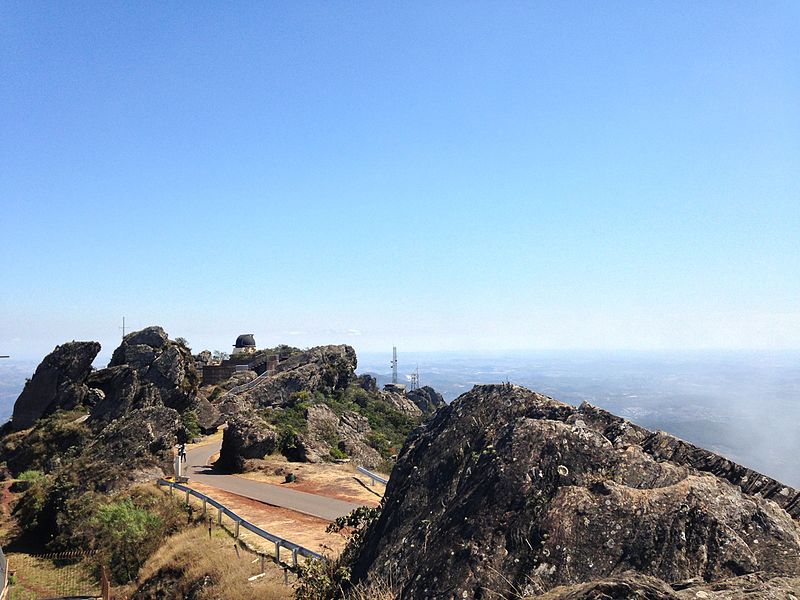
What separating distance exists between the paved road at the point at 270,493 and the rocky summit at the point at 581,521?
12244mm

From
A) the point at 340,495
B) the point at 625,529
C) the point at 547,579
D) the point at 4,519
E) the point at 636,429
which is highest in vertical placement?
the point at 636,429

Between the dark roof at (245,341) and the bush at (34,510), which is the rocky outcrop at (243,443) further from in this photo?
the dark roof at (245,341)

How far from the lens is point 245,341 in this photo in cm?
10431

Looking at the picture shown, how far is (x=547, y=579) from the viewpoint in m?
6.93

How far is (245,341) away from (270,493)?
82.5 metres

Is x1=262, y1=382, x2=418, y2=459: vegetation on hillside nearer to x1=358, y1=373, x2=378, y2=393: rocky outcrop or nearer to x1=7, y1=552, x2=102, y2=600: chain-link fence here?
x1=358, y1=373, x2=378, y2=393: rocky outcrop

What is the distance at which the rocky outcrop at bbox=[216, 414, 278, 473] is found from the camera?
107ft

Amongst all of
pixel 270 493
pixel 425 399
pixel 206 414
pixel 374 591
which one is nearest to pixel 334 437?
pixel 206 414

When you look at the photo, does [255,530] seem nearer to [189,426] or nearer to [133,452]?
[133,452]

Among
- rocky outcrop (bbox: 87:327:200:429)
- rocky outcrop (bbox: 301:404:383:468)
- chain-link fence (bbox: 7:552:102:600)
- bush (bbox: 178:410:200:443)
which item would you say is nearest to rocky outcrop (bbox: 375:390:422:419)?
rocky outcrop (bbox: 301:404:383:468)

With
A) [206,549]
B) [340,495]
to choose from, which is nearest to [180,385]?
[340,495]

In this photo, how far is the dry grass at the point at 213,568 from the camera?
12836mm

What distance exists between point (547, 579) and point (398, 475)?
4797 millimetres

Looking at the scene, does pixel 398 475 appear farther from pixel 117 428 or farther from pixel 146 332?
pixel 146 332
